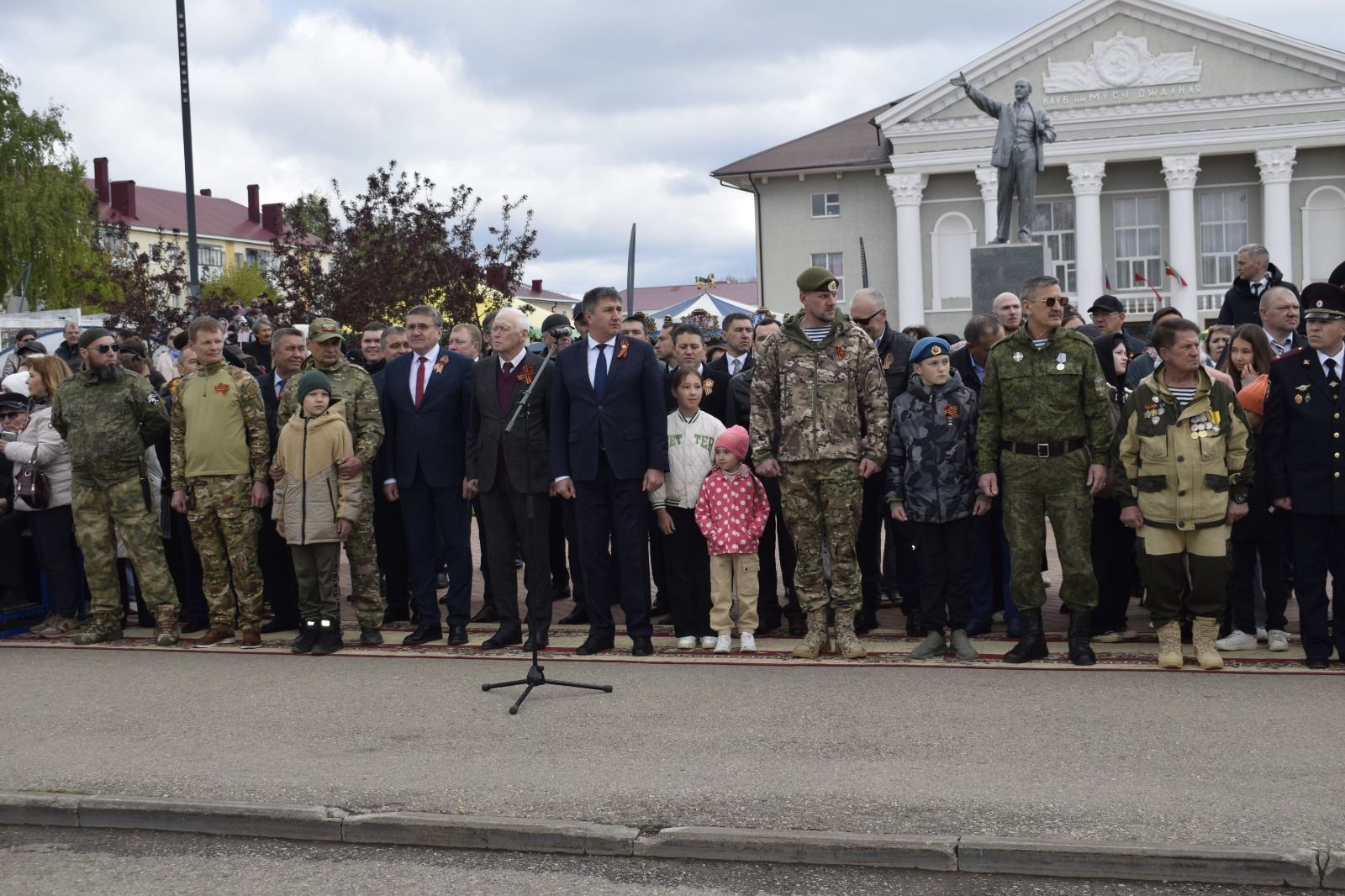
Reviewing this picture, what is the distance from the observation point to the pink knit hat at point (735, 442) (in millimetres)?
9367

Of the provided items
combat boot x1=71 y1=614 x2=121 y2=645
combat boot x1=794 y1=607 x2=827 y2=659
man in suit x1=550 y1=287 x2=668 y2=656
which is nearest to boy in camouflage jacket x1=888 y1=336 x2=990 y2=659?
combat boot x1=794 y1=607 x2=827 y2=659

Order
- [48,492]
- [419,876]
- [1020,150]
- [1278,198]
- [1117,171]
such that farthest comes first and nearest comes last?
[1117,171], [1278,198], [1020,150], [48,492], [419,876]

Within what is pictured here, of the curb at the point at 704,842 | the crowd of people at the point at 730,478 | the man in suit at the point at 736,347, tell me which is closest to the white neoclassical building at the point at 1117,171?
the man in suit at the point at 736,347

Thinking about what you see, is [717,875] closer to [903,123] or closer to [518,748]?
[518,748]

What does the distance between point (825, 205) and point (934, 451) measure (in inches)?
1842

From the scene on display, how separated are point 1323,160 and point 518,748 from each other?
161 ft

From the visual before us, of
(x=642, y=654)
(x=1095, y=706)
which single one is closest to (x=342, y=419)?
(x=642, y=654)

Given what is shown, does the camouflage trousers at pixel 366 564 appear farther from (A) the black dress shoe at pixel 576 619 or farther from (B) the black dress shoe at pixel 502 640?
(A) the black dress shoe at pixel 576 619

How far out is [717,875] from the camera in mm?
5414

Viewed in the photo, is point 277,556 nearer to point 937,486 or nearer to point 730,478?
point 730,478

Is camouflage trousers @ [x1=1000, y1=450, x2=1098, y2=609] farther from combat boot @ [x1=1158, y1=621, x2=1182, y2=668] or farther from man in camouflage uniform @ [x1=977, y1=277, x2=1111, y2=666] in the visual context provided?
combat boot @ [x1=1158, y1=621, x2=1182, y2=668]

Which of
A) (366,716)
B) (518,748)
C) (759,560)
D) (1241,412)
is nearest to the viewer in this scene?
(518,748)

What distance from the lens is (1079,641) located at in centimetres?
857

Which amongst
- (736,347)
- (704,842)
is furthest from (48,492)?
(704,842)
